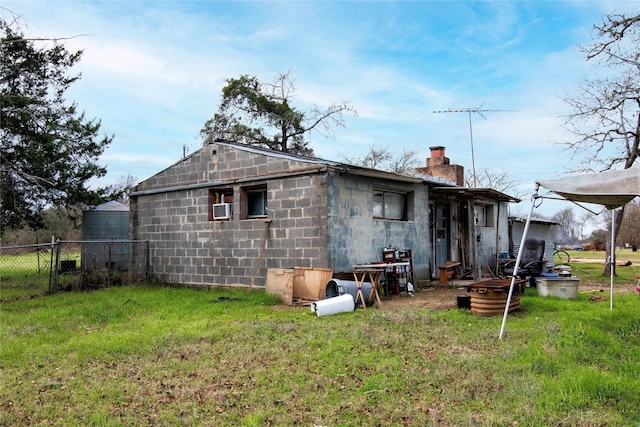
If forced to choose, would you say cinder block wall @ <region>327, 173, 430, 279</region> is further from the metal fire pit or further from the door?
the metal fire pit

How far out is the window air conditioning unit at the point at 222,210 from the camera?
39.1ft

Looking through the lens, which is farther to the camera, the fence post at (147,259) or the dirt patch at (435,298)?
the fence post at (147,259)

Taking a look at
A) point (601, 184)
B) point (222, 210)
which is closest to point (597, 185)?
point (601, 184)

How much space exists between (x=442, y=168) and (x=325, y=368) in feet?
40.9

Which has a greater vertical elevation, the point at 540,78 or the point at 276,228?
the point at 540,78

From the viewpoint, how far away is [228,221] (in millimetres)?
11945

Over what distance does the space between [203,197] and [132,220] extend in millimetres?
3167

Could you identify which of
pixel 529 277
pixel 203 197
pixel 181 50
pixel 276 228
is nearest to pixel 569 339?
pixel 529 277

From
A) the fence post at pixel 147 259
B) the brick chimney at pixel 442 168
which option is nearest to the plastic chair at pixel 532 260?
the brick chimney at pixel 442 168

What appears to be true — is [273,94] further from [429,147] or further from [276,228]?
[276,228]

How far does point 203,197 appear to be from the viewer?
41.2ft

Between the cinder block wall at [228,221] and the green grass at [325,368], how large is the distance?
246 cm

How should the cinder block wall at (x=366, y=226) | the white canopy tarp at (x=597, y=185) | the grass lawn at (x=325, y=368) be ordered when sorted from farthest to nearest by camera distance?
1. the cinder block wall at (x=366, y=226)
2. the white canopy tarp at (x=597, y=185)
3. the grass lawn at (x=325, y=368)

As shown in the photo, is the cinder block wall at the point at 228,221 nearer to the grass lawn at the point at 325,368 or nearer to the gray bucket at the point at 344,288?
the gray bucket at the point at 344,288
